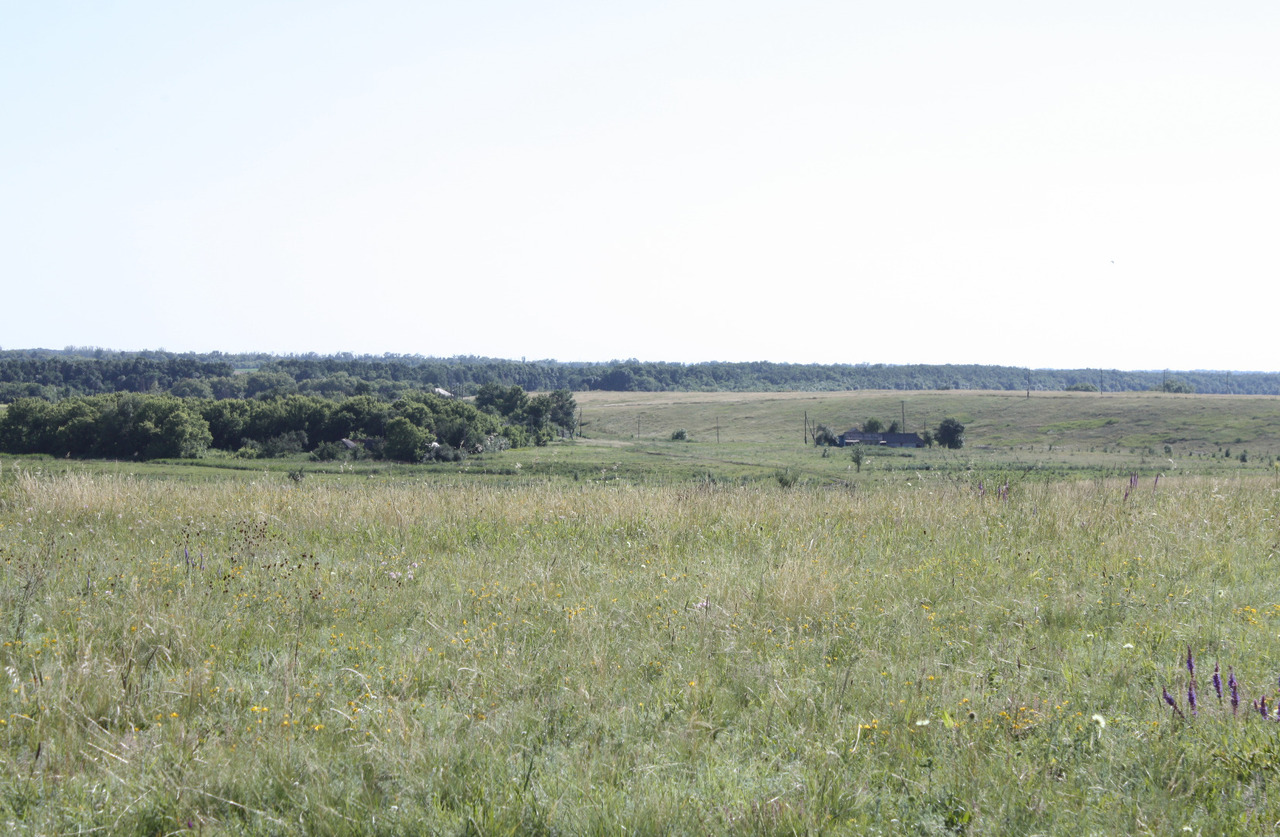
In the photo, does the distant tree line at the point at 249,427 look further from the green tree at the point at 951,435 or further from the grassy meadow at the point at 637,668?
the grassy meadow at the point at 637,668

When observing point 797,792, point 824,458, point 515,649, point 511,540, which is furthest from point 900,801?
point 824,458

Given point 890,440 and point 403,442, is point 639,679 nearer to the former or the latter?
point 403,442

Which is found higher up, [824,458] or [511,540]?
[511,540]

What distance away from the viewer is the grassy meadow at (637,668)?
146 inches

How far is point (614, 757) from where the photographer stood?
159 inches

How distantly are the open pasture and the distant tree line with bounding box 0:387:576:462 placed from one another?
74.0 metres

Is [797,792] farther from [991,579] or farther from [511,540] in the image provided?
[511,540]

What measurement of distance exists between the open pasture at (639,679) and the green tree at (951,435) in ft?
313

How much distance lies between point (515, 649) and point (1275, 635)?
17.3 feet

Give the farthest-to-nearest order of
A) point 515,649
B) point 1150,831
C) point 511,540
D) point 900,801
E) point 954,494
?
point 954,494 < point 511,540 < point 515,649 < point 900,801 < point 1150,831

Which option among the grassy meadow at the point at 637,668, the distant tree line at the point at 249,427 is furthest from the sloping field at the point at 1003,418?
the grassy meadow at the point at 637,668

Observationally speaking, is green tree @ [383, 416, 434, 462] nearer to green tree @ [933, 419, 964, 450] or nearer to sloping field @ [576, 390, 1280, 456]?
sloping field @ [576, 390, 1280, 456]

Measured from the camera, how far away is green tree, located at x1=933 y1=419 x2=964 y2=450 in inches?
3939

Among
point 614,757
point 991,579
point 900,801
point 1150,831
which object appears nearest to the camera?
point 1150,831
